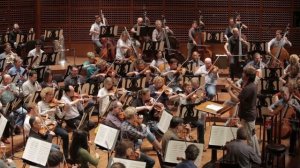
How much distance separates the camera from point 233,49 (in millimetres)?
15703

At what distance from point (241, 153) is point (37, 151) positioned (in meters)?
3.00

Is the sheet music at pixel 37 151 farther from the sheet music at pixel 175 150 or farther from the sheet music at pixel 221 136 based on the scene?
the sheet music at pixel 221 136

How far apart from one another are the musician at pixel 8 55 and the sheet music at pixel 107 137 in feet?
17.2

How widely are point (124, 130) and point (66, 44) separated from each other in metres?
10.7

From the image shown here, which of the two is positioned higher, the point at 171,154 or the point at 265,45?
the point at 265,45

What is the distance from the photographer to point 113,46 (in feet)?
54.1

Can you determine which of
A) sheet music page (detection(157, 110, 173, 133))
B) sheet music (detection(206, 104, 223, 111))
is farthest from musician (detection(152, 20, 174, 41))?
sheet music page (detection(157, 110, 173, 133))

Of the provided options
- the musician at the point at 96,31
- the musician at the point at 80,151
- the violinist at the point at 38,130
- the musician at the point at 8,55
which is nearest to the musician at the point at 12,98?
the musician at the point at 8,55

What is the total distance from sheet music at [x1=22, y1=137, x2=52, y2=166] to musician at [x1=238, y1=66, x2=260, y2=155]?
11.1 ft

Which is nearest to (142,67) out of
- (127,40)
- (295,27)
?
(127,40)

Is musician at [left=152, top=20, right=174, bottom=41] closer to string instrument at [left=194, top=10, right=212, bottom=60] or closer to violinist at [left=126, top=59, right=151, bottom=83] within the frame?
string instrument at [left=194, top=10, right=212, bottom=60]

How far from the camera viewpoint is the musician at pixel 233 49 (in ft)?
50.4

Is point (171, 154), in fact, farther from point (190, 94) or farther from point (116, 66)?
point (116, 66)

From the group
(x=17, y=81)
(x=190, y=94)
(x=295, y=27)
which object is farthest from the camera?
(x=295, y=27)
